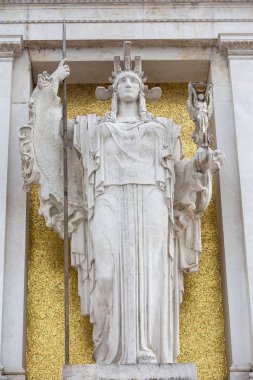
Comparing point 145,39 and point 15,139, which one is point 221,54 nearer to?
point 145,39

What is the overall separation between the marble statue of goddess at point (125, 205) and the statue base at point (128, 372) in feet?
1.54

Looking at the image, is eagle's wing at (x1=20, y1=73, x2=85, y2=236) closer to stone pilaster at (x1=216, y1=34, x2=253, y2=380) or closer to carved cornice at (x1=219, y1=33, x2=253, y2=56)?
stone pilaster at (x1=216, y1=34, x2=253, y2=380)

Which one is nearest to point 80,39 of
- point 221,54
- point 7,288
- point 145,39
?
point 145,39

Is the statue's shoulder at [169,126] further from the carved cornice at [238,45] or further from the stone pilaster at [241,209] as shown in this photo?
the carved cornice at [238,45]

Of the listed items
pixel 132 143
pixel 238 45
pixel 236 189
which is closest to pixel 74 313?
pixel 132 143

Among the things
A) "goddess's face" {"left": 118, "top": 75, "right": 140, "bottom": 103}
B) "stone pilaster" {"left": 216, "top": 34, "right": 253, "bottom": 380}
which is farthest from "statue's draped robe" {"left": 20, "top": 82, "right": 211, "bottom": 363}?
"stone pilaster" {"left": 216, "top": 34, "right": 253, "bottom": 380}

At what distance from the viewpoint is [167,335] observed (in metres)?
9.95

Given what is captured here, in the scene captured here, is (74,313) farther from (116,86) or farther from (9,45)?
(9,45)

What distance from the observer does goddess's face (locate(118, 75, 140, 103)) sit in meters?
10.8

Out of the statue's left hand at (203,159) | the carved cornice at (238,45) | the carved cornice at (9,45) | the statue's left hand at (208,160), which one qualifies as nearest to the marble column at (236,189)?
the carved cornice at (238,45)

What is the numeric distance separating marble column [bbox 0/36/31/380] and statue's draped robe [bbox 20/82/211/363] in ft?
1.19

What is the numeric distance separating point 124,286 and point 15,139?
2.36 meters

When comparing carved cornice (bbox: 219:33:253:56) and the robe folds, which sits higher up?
carved cornice (bbox: 219:33:253:56)

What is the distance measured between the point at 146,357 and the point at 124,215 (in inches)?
55.7
